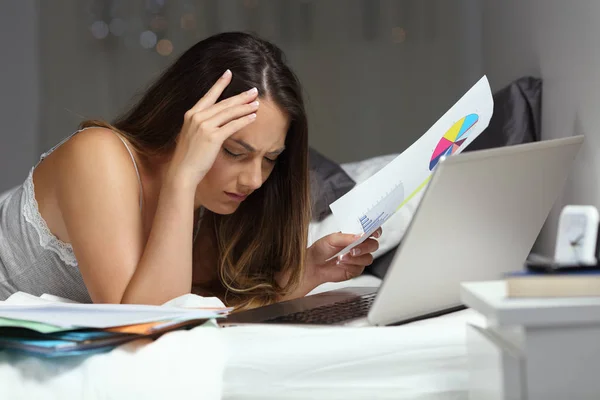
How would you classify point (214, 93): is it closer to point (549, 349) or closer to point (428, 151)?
point (428, 151)

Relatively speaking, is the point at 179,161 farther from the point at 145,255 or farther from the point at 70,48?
the point at 70,48

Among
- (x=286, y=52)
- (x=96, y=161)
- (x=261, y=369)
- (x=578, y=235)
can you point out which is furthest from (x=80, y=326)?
(x=286, y=52)

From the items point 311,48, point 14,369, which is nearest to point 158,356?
point 14,369

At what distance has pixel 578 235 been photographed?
800 mm

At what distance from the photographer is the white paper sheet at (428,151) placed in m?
1.19

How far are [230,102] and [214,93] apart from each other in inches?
1.8

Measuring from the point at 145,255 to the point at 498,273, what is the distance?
615mm

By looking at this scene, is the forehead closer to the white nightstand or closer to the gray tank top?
the gray tank top

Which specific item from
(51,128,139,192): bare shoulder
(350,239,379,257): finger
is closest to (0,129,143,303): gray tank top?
(51,128,139,192): bare shoulder

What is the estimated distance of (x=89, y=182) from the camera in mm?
1454

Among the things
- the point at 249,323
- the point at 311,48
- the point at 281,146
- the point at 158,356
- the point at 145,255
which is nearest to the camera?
the point at 158,356

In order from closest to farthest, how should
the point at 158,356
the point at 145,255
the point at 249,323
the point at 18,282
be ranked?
1. the point at 158,356
2. the point at 249,323
3. the point at 145,255
4. the point at 18,282

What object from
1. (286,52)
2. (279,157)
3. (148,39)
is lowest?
(279,157)

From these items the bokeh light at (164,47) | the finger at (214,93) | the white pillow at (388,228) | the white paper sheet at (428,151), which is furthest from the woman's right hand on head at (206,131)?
the bokeh light at (164,47)
